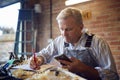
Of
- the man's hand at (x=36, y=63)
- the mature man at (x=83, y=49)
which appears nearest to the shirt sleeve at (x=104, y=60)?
the mature man at (x=83, y=49)

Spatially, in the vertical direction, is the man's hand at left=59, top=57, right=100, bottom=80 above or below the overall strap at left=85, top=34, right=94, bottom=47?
below

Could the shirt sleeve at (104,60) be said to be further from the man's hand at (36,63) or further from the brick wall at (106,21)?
the brick wall at (106,21)

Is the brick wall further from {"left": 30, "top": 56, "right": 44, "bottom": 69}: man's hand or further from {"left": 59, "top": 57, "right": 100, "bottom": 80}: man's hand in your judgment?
{"left": 59, "top": 57, "right": 100, "bottom": 80}: man's hand

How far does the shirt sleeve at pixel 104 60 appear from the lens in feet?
5.08

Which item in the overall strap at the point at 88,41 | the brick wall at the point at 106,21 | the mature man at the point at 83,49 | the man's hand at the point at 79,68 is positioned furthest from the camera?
the brick wall at the point at 106,21

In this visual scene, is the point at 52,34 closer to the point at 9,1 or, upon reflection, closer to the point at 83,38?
the point at 9,1

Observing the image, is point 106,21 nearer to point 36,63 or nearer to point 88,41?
point 88,41

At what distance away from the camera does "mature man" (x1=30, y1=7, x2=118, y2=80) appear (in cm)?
154

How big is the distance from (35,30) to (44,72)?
290cm

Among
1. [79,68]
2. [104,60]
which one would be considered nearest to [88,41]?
[104,60]

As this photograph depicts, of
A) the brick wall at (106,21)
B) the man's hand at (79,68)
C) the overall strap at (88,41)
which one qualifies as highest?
the brick wall at (106,21)

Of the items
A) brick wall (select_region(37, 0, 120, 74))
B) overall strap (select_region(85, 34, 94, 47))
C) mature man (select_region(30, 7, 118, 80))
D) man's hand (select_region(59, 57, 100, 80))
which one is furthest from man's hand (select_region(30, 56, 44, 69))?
brick wall (select_region(37, 0, 120, 74))

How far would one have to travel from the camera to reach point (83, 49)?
1769mm

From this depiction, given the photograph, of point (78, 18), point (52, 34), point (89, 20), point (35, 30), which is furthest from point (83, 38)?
point (35, 30)
